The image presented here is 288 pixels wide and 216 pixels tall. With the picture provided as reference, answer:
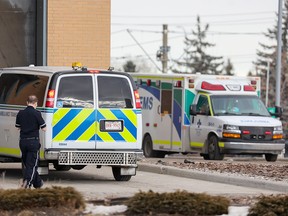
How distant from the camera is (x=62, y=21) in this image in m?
27.2

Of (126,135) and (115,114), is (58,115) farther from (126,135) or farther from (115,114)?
(126,135)

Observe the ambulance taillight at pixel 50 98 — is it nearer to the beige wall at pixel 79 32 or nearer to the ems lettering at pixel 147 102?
the beige wall at pixel 79 32

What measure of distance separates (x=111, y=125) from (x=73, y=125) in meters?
0.75

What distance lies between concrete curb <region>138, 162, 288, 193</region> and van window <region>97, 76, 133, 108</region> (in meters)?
2.72

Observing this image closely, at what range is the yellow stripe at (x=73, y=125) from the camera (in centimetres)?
1862

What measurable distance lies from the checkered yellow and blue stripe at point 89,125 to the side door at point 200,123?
9.85 metres

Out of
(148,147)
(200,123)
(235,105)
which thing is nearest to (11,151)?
(200,123)

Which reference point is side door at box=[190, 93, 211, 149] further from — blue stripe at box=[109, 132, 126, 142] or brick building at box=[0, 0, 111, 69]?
blue stripe at box=[109, 132, 126, 142]

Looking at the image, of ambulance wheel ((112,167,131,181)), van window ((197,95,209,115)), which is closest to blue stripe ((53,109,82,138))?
ambulance wheel ((112,167,131,181))

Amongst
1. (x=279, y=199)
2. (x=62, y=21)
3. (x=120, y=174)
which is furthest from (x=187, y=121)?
(x=279, y=199)

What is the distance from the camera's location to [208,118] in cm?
2888

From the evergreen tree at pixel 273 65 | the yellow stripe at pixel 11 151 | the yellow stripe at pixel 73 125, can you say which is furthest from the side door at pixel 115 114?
the evergreen tree at pixel 273 65

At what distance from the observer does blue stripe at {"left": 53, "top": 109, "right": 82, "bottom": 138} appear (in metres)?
18.6

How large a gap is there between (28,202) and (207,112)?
637 inches
